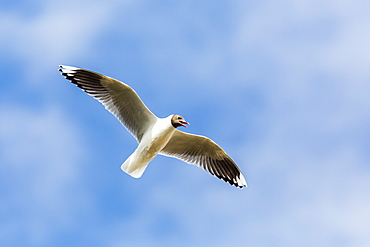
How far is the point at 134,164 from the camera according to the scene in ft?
34.3

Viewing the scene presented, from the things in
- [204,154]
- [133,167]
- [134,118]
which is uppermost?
[204,154]

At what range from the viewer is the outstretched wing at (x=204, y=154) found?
1113cm

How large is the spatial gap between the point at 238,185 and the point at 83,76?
3.52m

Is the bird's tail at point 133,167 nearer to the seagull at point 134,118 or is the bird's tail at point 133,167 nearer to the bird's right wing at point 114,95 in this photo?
the seagull at point 134,118

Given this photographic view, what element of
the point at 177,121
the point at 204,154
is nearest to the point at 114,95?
the point at 177,121

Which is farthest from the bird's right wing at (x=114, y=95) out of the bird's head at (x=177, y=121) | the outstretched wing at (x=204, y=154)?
the outstretched wing at (x=204, y=154)

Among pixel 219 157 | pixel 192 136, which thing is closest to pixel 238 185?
pixel 219 157

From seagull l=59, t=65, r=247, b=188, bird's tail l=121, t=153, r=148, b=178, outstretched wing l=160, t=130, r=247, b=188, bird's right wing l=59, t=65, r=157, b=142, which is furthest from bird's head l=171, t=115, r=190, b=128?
bird's tail l=121, t=153, r=148, b=178

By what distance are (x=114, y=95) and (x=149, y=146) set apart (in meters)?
1.02

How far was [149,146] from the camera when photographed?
1034 cm

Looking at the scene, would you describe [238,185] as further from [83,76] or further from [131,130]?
[83,76]

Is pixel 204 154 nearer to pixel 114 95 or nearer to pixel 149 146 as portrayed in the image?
pixel 149 146

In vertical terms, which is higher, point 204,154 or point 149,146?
point 204,154

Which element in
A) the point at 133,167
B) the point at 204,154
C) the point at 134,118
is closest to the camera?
the point at 133,167
